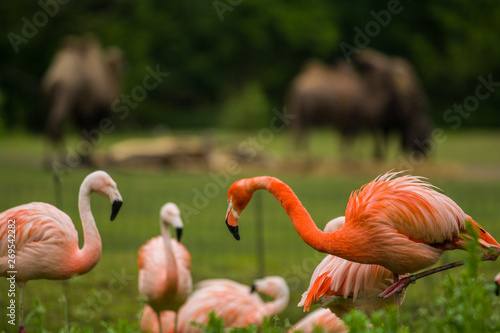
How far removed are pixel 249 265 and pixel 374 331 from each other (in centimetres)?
480

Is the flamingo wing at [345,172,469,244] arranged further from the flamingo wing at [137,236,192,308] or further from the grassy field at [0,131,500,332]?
the flamingo wing at [137,236,192,308]

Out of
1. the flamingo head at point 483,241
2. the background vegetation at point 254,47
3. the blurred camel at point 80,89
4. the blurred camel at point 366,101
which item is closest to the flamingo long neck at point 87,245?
the flamingo head at point 483,241

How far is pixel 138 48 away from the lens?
3300 cm

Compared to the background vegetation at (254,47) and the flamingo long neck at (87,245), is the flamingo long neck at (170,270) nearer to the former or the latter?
the flamingo long neck at (87,245)

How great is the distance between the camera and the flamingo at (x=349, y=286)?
3.78m

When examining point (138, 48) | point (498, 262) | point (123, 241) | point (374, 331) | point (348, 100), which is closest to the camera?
point (374, 331)

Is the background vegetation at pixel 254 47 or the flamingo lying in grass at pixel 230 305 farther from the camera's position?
the background vegetation at pixel 254 47

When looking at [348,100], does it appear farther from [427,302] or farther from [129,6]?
[129,6]

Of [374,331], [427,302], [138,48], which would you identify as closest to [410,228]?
[374,331]

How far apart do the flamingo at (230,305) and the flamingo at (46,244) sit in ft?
3.83

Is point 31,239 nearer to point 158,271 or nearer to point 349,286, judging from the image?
point 158,271

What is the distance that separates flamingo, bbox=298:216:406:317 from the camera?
378 centimetres

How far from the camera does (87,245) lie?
3875 millimetres

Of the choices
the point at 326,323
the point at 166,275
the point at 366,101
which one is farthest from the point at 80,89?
the point at 326,323
